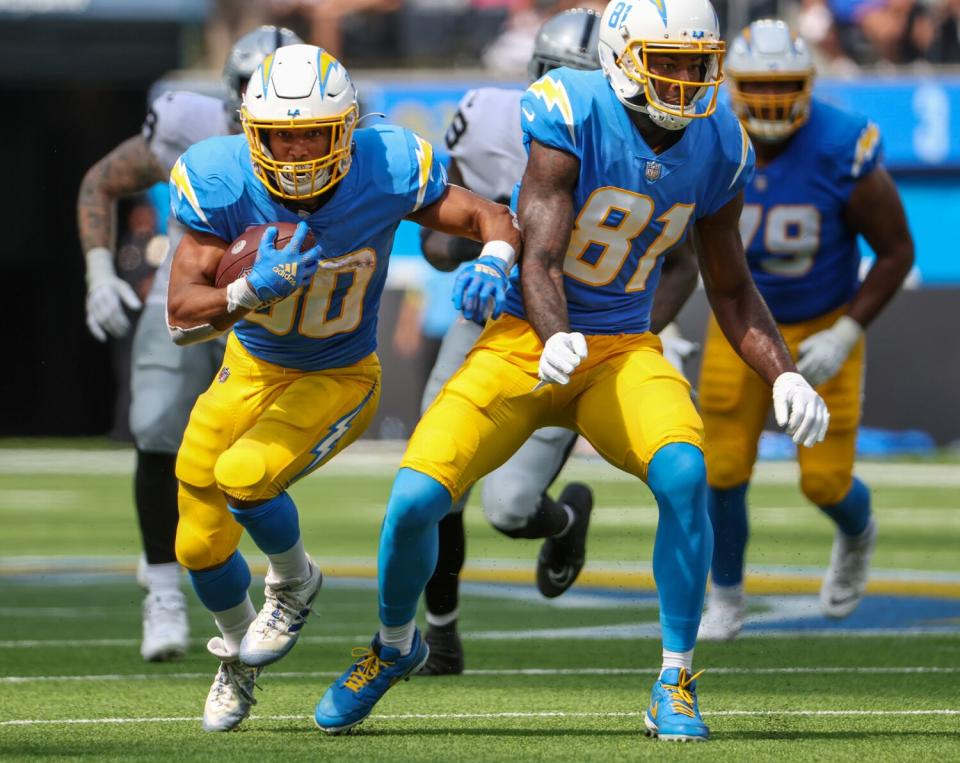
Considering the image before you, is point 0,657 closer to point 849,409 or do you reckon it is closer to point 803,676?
point 803,676

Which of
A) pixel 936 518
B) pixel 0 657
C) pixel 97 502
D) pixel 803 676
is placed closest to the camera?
pixel 803 676

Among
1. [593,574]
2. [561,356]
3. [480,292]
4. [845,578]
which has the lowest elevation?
[593,574]

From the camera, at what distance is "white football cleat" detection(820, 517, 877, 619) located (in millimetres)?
6395

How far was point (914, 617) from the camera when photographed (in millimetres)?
6391

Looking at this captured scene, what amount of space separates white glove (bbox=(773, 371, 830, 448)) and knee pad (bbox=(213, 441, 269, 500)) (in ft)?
4.02

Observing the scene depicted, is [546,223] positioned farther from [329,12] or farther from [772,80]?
[329,12]

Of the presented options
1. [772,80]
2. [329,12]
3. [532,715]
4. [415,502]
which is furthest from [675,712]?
[329,12]

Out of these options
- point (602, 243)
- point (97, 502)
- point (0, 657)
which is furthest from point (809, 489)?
point (97, 502)

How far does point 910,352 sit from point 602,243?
983cm

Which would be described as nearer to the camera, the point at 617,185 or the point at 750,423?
the point at 617,185

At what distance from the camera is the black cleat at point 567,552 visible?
589cm

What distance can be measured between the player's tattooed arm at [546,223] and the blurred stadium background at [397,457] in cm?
102

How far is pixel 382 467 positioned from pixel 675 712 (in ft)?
31.9

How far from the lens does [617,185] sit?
4.41 meters
